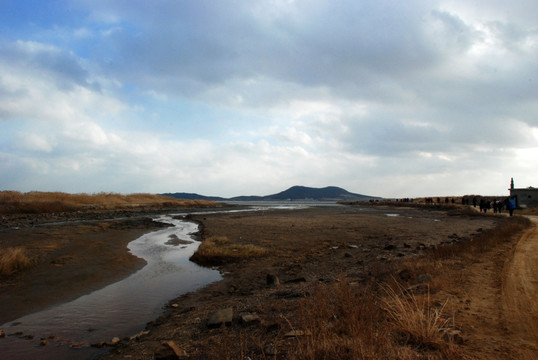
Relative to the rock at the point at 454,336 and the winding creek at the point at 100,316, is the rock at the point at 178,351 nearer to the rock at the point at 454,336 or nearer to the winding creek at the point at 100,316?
the winding creek at the point at 100,316

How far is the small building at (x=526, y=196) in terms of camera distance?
58.6m

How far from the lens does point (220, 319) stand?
707 centimetres

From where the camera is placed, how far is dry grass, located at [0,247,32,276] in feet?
41.3

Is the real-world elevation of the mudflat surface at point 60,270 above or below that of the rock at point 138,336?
below

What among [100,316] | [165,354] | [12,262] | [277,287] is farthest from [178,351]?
[12,262]

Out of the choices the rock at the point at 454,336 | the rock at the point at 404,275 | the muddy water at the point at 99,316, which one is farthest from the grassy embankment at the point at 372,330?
the muddy water at the point at 99,316

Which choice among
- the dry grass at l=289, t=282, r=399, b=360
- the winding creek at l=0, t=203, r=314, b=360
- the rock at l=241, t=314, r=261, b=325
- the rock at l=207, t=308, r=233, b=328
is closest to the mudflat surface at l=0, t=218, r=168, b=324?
the winding creek at l=0, t=203, r=314, b=360

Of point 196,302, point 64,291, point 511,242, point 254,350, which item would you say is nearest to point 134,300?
point 196,302

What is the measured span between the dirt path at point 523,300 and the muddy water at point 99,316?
7339 mm

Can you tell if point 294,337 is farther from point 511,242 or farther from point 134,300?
point 511,242

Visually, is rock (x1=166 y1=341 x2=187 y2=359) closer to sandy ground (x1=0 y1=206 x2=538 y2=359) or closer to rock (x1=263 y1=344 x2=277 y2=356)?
sandy ground (x1=0 y1=206 x2=538 y2=359)

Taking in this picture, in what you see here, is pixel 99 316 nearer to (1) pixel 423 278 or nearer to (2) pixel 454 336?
(2) pixel 454 336

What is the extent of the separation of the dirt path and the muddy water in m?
7.34

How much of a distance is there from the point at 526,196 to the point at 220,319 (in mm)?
70657
